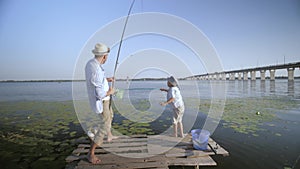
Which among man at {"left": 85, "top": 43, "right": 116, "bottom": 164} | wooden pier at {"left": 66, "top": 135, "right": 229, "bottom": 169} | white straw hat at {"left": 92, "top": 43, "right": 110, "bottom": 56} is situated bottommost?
wooden pier at {"left": 66, "top": 135, "right": 229, "bottom": 169}

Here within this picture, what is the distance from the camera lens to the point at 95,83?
3.32m

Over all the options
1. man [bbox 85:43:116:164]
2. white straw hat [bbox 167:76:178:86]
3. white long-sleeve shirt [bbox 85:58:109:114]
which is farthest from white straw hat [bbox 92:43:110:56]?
white straw hat [bbox 167:76:178:86]

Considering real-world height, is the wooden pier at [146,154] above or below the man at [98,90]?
below

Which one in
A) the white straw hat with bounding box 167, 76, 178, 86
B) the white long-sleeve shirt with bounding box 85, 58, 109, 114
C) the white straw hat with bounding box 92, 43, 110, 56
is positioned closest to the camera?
the white long-sleeve shirt with bounding box 85, 58, 109, 114

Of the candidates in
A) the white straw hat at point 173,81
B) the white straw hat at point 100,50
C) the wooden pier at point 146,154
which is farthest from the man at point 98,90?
the white straw hat at point 173,81

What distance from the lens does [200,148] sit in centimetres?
412

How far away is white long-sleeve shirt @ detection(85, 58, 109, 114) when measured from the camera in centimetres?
331

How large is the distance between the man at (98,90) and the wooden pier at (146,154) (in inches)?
12.1

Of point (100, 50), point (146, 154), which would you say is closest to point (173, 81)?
point (146, 154)

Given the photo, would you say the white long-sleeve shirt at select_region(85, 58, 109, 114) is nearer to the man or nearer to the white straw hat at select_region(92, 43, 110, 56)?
the man

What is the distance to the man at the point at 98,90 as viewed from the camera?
332cm

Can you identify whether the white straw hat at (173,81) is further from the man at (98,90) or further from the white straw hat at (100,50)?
the white straw hat at (100,50)

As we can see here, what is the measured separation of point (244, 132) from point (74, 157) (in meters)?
5.47

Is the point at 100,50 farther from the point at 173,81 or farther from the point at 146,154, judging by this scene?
the point at 146,154
